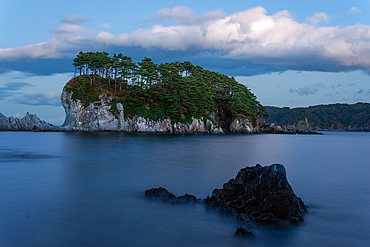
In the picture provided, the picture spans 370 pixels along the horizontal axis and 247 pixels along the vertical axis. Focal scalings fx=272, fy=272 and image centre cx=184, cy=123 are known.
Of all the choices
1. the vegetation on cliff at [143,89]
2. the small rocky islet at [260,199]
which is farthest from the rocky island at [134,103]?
the small rocky islet at [260,199]

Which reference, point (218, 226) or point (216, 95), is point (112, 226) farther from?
point (216, 95)

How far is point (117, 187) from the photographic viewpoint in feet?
59.1

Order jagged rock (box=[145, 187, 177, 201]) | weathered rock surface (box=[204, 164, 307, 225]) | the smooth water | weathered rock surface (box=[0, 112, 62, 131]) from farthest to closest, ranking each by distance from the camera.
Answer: weathered rock surface (box=[0, 112, 62, 131]), jagged rock (box=[145, 187, 177, 201]), weathered rock surface (box=[204, 164, 307, 225]), the smooth water

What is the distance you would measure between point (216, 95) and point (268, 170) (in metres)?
112

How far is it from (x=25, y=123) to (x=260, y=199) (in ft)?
388

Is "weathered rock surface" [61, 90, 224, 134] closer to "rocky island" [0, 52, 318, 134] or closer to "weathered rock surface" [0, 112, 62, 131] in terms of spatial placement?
"rocky island" [0, 52, 318, 134]

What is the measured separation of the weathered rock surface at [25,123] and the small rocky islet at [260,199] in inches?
4159

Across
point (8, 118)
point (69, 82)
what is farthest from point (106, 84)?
point (8, 118)

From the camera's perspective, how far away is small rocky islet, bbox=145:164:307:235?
38.1 ft

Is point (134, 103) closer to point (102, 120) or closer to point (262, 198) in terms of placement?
point (102, 120)

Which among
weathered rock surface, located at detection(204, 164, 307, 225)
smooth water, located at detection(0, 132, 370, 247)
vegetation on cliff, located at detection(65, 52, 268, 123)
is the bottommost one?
smooth water, located at detection(0, 132, 370, 247)

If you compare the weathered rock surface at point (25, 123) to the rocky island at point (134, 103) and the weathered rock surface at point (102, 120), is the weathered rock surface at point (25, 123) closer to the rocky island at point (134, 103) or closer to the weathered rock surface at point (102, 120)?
the rocky island at point (134, 103)

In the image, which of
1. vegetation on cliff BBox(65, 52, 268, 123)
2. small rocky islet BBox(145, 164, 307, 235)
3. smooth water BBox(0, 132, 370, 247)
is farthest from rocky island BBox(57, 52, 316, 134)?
small rocky islet BBox(145, 164, 307, 235)

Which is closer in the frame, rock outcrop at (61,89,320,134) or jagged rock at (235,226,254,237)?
jagged rock at (235,226,254,237)
